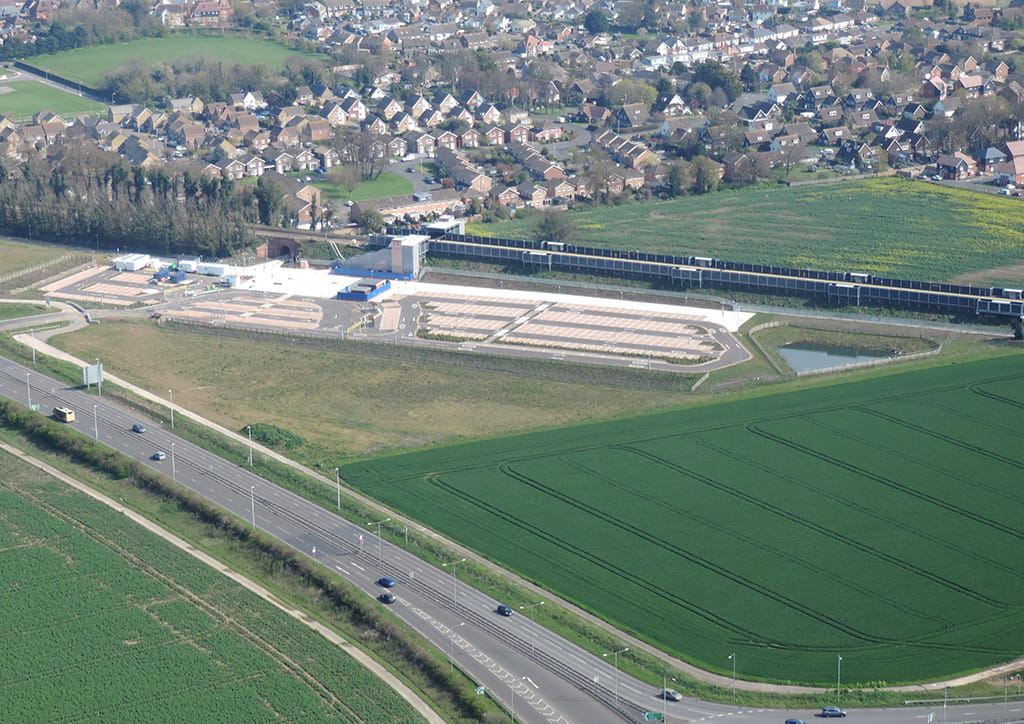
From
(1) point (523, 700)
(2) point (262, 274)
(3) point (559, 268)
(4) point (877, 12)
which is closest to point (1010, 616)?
(1) point (523, 700)

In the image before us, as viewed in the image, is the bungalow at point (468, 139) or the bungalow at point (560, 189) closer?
the bungalow at point (560, 189)

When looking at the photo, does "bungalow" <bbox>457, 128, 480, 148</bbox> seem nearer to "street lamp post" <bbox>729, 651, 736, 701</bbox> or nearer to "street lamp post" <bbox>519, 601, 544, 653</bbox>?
"street lamp post" <bbox>519, 601, 544, 653</bbox>

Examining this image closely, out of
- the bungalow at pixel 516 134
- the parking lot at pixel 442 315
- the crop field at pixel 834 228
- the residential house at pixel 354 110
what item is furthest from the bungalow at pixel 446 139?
the parking lot at pixel 442 315

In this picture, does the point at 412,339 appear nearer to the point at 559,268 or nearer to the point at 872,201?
the point at 559,268

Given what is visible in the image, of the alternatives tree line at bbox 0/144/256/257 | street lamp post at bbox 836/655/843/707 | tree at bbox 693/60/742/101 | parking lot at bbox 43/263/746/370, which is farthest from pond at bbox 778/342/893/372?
tree at bbox 693/60/742/101

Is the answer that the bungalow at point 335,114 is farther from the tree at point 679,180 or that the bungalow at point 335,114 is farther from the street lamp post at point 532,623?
the street lamp post at point 532,623
